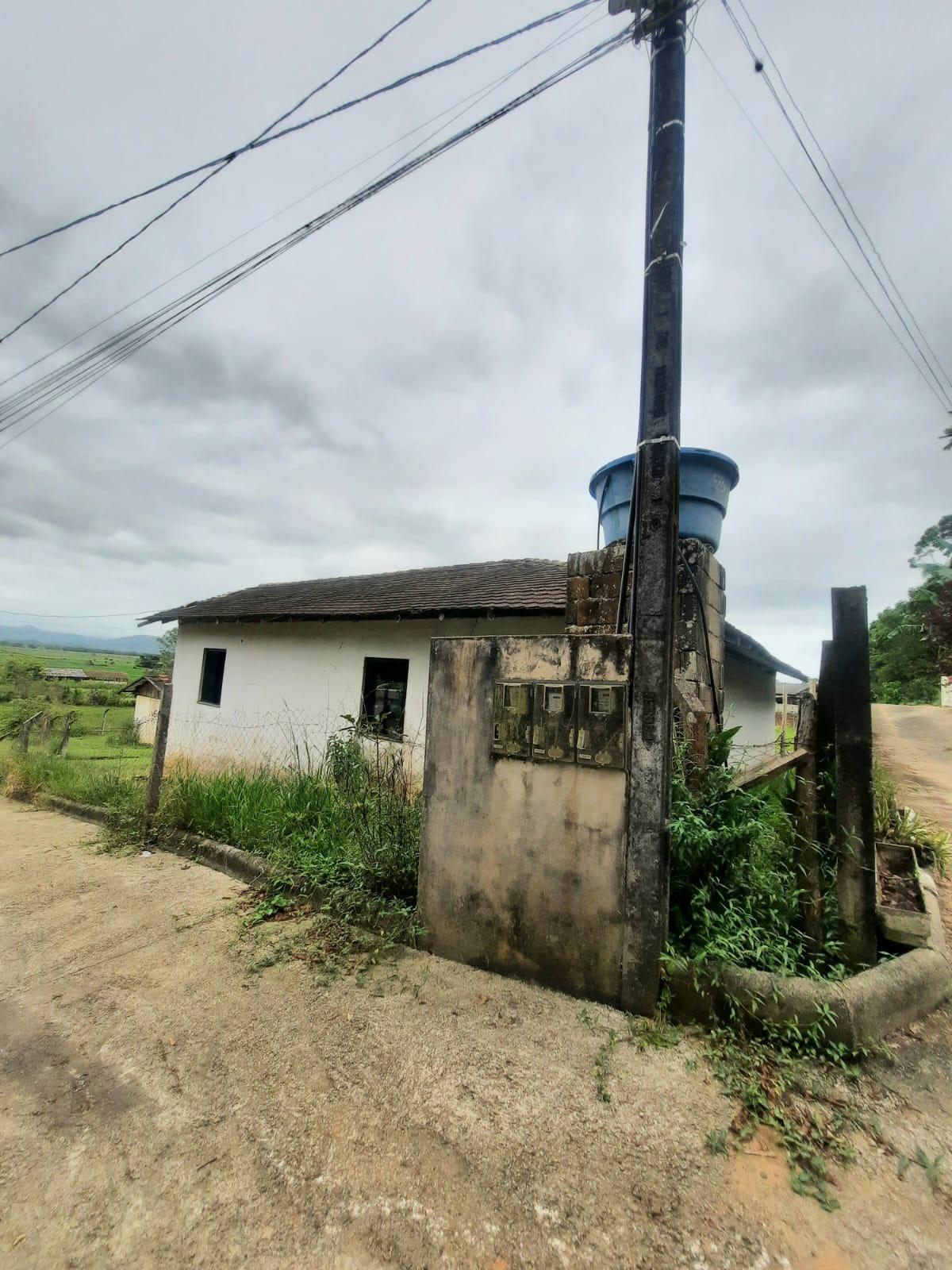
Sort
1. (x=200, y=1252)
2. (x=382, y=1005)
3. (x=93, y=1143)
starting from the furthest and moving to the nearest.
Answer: (x=382, y=1005)
(x=93, y=1143)
(x=200, y=1252)

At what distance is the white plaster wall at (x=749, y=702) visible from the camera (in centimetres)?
766

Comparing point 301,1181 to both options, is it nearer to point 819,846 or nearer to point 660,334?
point 819,846

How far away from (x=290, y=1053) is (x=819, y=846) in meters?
2.87

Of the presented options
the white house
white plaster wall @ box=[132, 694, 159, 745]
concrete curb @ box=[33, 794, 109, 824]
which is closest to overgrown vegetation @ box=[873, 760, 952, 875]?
the white house

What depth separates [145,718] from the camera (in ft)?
65.4

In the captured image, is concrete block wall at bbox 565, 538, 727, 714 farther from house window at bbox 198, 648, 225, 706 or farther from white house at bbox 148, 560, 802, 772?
house window at bbox 198, 648, 225, 706

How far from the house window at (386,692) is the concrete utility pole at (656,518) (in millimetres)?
5620

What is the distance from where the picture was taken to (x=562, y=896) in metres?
2.87

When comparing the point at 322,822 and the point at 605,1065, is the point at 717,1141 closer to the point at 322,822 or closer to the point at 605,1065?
the point at 605,1065

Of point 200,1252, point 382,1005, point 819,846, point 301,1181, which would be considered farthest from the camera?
point 819,846

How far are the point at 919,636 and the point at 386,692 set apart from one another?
27.9 metres

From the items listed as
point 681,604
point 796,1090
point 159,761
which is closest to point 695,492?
point 681,604

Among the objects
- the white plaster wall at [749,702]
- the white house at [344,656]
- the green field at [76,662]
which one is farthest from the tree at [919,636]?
the green field at [76,662]

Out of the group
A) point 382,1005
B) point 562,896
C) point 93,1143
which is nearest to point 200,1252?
point 93,1143
